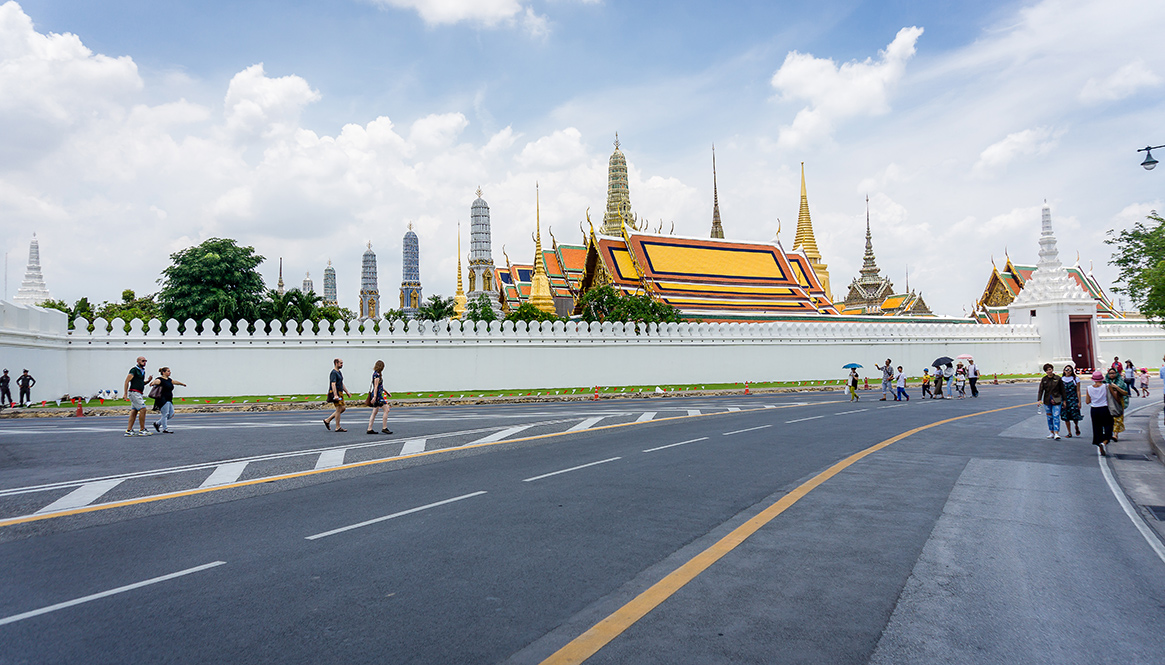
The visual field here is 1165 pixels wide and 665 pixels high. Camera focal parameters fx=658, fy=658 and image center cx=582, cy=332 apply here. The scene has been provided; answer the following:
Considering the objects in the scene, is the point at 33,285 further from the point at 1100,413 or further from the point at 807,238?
the point at 807,238

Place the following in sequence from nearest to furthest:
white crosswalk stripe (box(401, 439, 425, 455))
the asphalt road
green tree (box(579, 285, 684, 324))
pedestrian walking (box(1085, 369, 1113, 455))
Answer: the asphalt road → white crosswalk stripe (box(401, 439, 425, 455)) → pedestrian walking (box(1085, 369, 1113, 455)) → green tree (box(579, 285, 684, 324))

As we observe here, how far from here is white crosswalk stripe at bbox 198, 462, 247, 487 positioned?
9211 millimetres

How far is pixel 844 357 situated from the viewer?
124 ft

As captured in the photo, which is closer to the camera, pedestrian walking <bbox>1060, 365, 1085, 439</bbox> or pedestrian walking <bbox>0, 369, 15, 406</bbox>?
pedestrian walking <bbox>1060, 365, 1085, 439</bbox>

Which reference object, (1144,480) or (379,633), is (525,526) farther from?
(1144,480)

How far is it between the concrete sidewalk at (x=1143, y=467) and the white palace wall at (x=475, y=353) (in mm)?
18422

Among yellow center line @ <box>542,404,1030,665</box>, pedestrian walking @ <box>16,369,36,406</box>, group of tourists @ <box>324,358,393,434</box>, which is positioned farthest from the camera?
pedestrian walking @ <box>16,369,36,406</box>

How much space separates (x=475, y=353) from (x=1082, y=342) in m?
40.4

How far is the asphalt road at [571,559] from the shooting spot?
4.03 metres

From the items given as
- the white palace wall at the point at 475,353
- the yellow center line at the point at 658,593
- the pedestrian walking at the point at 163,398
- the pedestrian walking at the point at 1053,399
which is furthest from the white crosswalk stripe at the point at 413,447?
the white palace wall at the point at 475,353

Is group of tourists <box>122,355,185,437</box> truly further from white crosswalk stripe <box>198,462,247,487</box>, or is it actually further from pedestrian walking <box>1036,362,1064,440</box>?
pedestrian walking <box>1036,362,1064,440</box>

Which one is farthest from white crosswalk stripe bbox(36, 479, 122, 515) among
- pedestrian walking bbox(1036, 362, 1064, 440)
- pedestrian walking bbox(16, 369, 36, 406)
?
pedestrian walking bbox(1036, 362, 1064, 440)

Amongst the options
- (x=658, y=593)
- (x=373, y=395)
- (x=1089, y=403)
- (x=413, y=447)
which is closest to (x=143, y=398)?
(x=373, y=395)

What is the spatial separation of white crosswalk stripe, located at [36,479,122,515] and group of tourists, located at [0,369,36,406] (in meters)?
15.0
